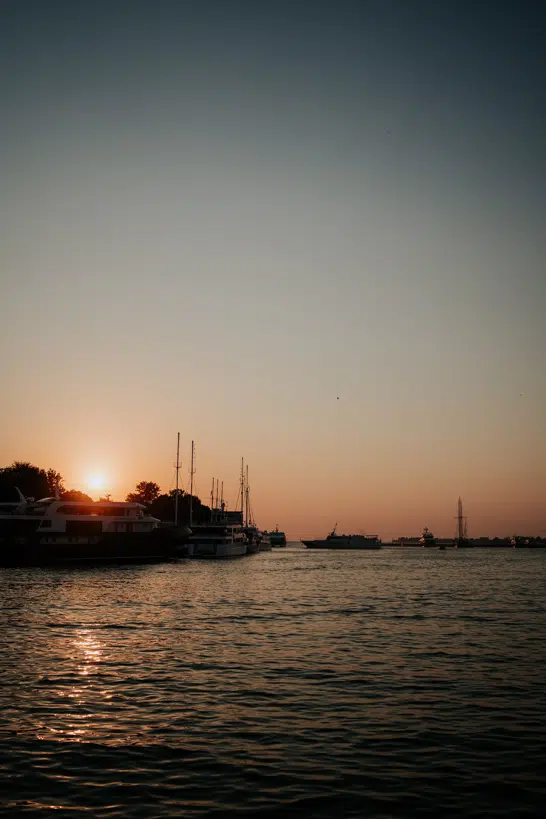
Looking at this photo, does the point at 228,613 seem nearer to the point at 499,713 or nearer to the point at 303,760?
the point at 499,713

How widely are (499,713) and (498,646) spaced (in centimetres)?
1268

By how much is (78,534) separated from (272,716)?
8659cm

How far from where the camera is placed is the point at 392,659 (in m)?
27.9

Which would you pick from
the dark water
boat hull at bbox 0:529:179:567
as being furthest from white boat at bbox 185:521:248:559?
the dark water

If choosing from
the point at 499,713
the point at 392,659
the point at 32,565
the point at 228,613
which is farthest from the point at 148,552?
the point at 499,713

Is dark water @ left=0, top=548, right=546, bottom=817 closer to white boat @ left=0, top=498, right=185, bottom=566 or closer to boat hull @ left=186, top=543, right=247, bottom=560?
white boat @ left=0, top=498, right=185, bottom=566

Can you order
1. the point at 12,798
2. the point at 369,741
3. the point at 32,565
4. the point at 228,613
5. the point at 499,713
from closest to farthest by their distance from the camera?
the point at 12,798 → the point at 369,741 → the point at 499,713 → the point at 228,613 → the point at 32,565

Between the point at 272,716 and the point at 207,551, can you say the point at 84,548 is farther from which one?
the point at 272,716

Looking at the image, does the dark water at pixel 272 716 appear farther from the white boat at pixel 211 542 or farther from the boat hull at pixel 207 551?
the white boat at pixel 211 542

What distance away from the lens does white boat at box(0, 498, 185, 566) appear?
9531cm

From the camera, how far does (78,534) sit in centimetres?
10062

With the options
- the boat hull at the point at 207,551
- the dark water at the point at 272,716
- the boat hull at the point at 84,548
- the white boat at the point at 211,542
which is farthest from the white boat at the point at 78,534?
the dark water at the point at 272,716

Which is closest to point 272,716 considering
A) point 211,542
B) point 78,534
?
point 78,534

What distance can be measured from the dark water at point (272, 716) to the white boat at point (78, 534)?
57.0 m
